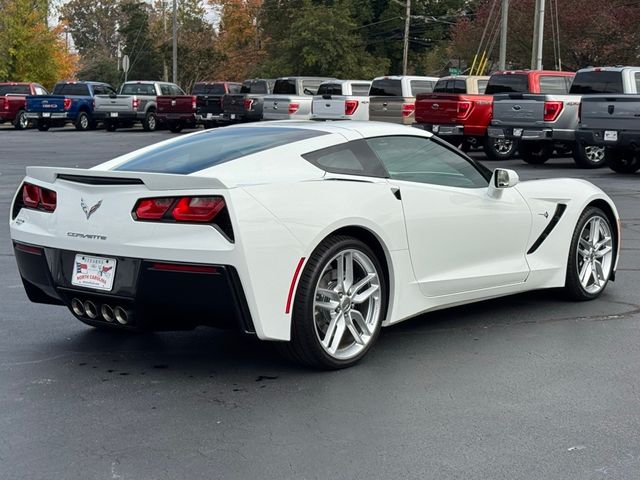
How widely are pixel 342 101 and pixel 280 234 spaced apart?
22.8 m

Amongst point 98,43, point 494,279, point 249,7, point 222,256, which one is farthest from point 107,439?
point 98,43

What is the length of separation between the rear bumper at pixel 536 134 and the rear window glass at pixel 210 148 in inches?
580

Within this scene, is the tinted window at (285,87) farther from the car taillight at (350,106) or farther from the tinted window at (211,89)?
the car taillight at (350,106)

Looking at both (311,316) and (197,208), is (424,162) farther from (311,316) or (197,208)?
(197,208)

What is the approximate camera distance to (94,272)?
5.38 m

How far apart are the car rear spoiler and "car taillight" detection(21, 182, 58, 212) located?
70mm

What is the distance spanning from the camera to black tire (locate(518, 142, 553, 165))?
71.1ft

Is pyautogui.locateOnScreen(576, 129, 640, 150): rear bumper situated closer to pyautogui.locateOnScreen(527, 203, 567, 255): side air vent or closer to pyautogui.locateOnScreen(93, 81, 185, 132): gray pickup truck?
pyautogui.locateOnScreen(527, 203, 567, 255): side air vent

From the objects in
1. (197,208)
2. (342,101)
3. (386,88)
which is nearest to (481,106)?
(386,88)

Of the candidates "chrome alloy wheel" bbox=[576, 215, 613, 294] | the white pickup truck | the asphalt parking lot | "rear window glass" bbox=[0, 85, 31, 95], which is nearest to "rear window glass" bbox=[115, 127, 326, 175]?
the asphalt parking lot

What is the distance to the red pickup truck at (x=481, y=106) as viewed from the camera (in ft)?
73.0

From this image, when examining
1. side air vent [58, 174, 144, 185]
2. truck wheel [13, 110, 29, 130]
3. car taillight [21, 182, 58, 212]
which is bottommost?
truck wheel [13, 110, 29, 130]

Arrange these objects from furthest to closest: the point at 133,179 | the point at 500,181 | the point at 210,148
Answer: the point at 500,181 < the point at 210,148 < the point at 133,179

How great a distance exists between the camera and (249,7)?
73.6 metres
